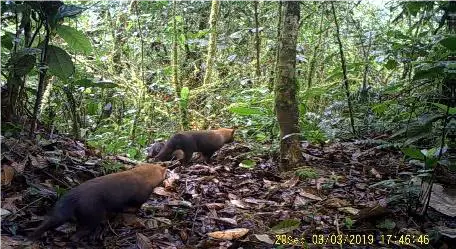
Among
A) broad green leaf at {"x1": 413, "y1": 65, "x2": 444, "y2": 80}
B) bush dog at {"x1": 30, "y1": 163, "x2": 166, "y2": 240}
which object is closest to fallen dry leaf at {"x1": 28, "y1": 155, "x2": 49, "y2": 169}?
bush dog at {"x1": 30, "y1": 163, "x2": 166, "y2": 240}

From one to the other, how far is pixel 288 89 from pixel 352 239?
188 centimetres

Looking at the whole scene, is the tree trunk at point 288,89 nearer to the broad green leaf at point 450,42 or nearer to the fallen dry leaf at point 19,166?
the broad green leaf at point 450,42

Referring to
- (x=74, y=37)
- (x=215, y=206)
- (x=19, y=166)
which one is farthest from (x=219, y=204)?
(x=74, y=37)

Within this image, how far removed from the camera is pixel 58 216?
305 cm

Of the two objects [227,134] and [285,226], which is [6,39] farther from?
[227,134]

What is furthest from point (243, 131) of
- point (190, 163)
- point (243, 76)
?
point (243, 76)

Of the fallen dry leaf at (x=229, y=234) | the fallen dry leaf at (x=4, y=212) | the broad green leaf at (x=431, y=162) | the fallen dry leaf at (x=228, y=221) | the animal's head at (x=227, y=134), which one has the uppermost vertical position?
the broad green leaf at (x=431, y=162)

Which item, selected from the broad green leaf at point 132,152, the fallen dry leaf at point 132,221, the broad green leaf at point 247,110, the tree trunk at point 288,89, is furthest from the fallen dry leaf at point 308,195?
the broad green leaf at point 132,152

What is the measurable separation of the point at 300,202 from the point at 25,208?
2.20 m

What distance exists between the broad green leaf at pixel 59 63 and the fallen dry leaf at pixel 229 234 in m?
1.96

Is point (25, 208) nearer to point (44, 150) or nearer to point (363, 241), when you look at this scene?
point (44, 150)

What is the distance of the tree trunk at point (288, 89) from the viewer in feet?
15.4

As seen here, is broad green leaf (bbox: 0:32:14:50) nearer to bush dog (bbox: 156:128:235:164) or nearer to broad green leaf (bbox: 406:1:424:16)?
bush dog (bbox: 156:128:235:164)

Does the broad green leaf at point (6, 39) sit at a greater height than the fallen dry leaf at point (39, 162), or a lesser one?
greater
